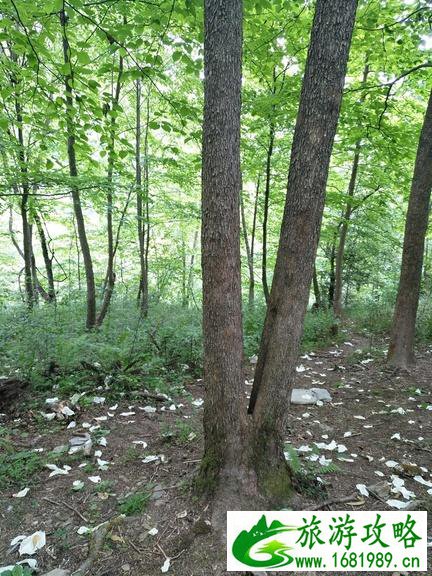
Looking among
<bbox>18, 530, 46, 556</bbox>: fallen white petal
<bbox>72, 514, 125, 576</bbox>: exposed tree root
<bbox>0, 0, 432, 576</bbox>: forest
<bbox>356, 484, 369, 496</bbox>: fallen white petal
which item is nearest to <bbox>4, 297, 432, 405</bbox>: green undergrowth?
<bbox>0, 0, 432, 576</bbox>: forest

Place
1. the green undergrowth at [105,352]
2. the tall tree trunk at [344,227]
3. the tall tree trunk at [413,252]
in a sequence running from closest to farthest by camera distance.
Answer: the green undergrowth at [105,352]
the tall tree trunk at [413,252]
the tall tree trunk at [344,227]

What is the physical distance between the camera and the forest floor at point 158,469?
224 centimetres

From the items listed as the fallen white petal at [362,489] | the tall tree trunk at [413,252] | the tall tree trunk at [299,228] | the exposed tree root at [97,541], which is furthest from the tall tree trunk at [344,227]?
the exposed tree root at [97,541]

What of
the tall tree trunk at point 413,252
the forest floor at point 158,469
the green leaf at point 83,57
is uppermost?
the green leaf at point 83,57

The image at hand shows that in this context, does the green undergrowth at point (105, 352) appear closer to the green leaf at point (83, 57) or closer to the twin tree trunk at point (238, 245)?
the twin tree trunk at point (238, 245)

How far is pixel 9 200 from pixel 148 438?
6998mm

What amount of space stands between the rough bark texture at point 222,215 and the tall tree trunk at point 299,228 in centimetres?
22

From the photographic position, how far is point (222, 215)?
2.10m

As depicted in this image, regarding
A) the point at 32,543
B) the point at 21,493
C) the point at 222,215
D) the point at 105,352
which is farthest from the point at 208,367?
the point at 105,352

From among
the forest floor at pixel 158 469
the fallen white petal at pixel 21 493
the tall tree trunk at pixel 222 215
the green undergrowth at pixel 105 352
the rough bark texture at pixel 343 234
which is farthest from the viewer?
the rough bark texture at pixel 343 234

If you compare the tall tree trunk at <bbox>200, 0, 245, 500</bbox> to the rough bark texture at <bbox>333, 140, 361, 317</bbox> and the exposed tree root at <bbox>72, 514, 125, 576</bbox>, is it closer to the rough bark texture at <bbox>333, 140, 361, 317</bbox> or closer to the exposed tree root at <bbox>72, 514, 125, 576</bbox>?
the exposed tree root at <bbox>72, 514, 125, 576</bbox>

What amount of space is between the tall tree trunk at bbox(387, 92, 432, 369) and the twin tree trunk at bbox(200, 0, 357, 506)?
426 centimetres

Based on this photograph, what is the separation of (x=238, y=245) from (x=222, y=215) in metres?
0.22

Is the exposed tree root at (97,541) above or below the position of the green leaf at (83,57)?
below
